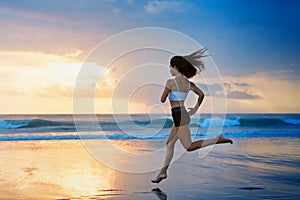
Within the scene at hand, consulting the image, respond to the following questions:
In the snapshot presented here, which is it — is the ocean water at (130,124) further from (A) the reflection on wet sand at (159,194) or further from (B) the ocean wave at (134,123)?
(A) the reflection on wet sand at (159,194)

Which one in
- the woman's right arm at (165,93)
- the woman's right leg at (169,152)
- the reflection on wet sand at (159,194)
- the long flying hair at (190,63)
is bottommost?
the reflection on wet sand at (159,194)

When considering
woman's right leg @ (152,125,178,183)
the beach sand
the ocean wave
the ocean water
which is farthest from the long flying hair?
the ocean wave

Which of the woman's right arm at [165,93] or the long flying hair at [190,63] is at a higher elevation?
the long flying hair at [190,63]

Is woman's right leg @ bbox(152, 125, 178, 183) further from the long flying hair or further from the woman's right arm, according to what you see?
the long flying hair

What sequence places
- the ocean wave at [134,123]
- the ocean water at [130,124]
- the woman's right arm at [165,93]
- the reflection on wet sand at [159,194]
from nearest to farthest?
1. the reflection on wet sand at [159,194]
2. the woman's right arm at [165,93]
3. the ocean water at [130,124]
4. the ocean wave at [134,123]

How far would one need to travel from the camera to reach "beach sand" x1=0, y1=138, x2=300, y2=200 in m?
6.30

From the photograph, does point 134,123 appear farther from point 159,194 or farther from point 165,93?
point 159,194

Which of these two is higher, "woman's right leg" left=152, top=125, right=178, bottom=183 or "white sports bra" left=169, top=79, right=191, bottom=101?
"white sports bra" left=169, top=79, right=191, bottom=101

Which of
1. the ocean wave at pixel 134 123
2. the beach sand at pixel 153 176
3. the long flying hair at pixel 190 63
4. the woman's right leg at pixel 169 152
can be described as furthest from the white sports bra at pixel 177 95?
the ocean wave at pixel 134 123

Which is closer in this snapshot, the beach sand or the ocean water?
the beach sand

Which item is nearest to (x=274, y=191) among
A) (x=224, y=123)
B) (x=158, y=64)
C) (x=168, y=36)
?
(x=158, y=64)

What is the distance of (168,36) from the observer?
340 inches

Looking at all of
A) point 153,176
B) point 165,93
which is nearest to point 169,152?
point 165,93

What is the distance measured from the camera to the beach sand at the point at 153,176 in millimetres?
6305
